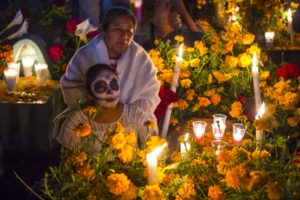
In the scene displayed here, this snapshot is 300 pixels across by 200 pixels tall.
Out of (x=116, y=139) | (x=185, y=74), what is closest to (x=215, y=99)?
(x=185, y=74)

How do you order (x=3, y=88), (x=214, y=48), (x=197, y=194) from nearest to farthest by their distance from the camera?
(x=197, y=194), (x=214, y=48), (x=3, y=88)

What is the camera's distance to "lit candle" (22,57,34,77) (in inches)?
170

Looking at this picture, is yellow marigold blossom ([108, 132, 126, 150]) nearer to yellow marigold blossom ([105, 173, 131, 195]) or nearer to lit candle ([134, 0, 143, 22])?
yellow marigold blossom ([105, 173, 131, 195])

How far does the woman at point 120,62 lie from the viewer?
269 centimetres

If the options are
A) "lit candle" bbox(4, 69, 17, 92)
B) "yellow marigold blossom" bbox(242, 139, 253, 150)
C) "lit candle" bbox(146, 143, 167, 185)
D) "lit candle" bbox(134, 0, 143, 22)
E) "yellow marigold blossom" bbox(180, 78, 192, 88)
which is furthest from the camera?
"lit candle" bbox(134, 0, 143, 22)

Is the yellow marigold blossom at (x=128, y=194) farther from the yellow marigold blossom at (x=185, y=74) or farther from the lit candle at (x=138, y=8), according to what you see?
the lit candle at (x=138, y=8)

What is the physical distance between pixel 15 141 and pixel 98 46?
5.67 feet

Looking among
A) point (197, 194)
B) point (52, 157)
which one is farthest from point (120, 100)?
point (52, 157)

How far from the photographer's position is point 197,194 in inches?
75.4

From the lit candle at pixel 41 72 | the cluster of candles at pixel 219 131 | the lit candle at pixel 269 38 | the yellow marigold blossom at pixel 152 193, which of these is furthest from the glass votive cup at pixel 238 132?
the lit candle at pixel 269 38

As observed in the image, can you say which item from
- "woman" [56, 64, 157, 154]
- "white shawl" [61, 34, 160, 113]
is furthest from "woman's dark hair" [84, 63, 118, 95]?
"white shawl" [61, 34, 160, 113]

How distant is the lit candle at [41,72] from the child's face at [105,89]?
188cm

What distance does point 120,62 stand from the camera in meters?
2.78

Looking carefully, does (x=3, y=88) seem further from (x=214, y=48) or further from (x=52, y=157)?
(x=214, y=48)
